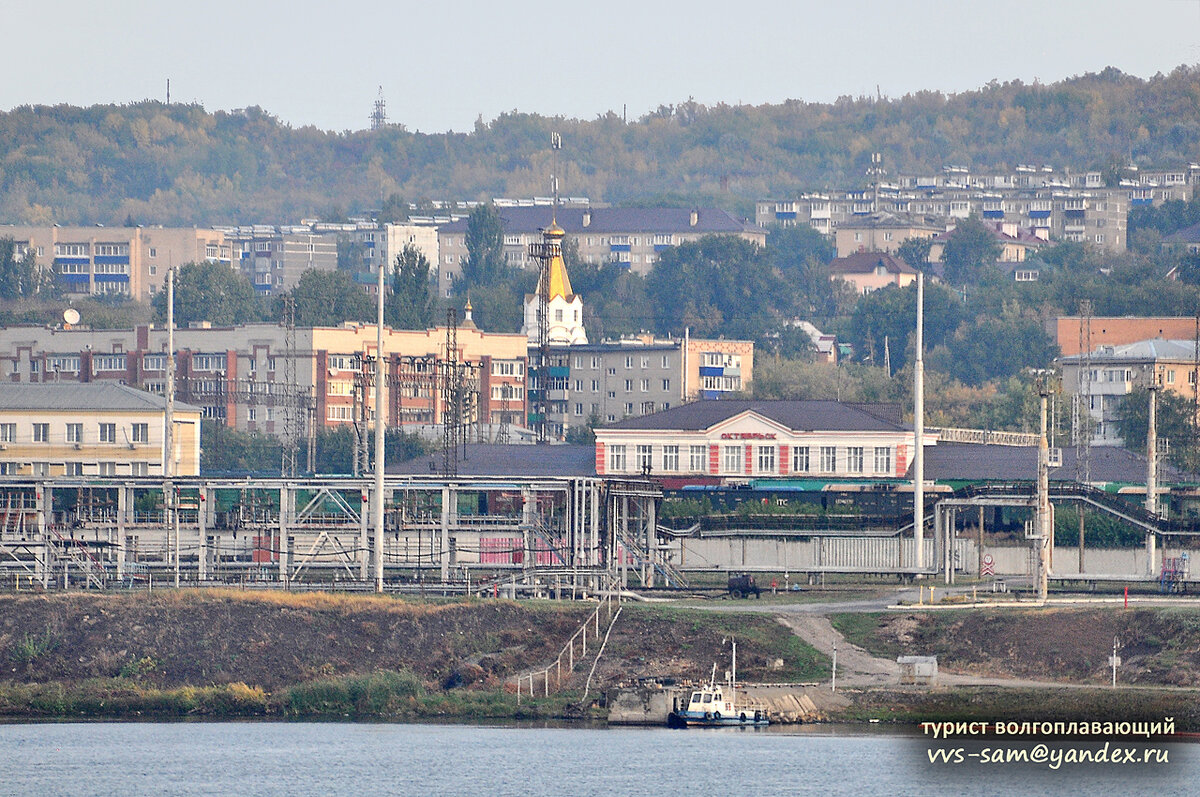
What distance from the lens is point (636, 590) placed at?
322 ft

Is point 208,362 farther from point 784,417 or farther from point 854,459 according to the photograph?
point 854,459

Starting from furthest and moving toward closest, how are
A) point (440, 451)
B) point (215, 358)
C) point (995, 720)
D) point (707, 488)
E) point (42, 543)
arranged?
1. point (215, 358)
2. point (440, 451)
3. point (707, 488)
4. point (42, 543)
5. point (995, 720)

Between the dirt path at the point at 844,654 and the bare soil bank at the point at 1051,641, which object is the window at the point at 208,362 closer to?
the dirt path at the point at 844,654

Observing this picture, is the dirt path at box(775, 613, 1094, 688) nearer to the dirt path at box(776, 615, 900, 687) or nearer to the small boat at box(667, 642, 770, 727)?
the dirt path at box(776, 615, 900, 687)

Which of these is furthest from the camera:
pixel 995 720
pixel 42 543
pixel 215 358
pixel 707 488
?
pixel 215 358

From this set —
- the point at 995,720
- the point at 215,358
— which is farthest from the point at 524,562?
the point at 215,358

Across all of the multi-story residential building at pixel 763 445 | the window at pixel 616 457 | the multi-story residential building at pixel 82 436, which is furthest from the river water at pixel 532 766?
the multi-story residential building at pixel 82 436

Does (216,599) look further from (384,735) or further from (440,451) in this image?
(440,451)

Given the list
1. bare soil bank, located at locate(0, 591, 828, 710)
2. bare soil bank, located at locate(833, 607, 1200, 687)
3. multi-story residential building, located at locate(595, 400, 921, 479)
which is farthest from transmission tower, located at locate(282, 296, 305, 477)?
bare soil bank, located at locate(833, 607, 1200, 687)

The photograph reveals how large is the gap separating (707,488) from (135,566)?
3626 cm

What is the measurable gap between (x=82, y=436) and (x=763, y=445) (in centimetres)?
4035

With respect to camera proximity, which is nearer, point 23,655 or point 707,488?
point 23,655

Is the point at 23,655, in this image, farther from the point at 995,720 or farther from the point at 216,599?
the point at 995,720

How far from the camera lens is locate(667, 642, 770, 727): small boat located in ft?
247
